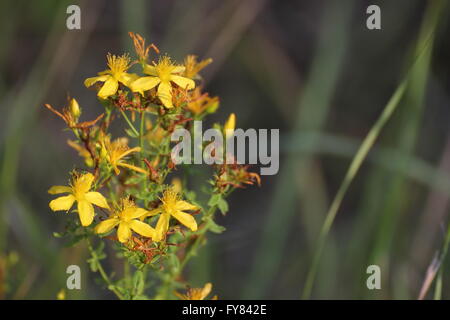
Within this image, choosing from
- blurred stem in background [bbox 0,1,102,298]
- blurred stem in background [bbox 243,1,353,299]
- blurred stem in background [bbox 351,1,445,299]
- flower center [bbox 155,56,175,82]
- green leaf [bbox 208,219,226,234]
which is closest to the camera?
flower center [bbox 155,56,175,82]

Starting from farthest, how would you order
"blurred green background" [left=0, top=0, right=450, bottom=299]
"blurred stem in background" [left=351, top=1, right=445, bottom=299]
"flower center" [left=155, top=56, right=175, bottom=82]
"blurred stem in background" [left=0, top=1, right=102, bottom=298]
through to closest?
"blurred green background" [left=0, top=0, right=450, bottom=299], "blurred stem in background" [left=0, top=1, right=102, bottom=298], "blurred stem in background" [left=351, top=1, right=445, bottom=299], "flower center" [left=155, top=56, right=175, bottom=82]

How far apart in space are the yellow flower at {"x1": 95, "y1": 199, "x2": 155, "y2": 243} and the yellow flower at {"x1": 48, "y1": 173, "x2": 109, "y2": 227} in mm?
43

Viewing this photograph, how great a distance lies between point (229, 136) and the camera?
1.75 metres

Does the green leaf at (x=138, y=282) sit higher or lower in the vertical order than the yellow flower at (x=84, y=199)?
lower

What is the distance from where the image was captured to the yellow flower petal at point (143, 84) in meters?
1.54

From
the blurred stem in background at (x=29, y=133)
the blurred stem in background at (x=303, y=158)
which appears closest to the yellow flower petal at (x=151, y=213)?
the blurred stem in background at (x=29, y=133)

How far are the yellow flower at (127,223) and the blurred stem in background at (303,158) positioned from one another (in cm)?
142

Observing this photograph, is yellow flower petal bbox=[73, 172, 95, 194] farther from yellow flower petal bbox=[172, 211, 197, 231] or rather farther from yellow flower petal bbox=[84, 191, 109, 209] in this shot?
yellow flower petal bbox=[172, 211, 197, 231]

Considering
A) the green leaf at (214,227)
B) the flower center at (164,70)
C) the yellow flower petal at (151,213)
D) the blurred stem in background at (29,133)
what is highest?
the blurred stem in background at (29,133)

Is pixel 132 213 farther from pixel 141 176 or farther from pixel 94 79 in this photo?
pixel 94 79

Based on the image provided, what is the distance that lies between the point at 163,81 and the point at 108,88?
5.3 inches

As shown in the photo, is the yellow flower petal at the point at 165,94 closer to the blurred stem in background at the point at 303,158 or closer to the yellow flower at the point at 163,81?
the yellow flower at the point at 163,81

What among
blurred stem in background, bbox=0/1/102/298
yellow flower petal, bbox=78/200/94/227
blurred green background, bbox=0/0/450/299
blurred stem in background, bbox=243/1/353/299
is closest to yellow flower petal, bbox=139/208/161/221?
yellow flower petal, bbox=78/200/94/227

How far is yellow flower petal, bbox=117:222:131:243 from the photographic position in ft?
4.85
